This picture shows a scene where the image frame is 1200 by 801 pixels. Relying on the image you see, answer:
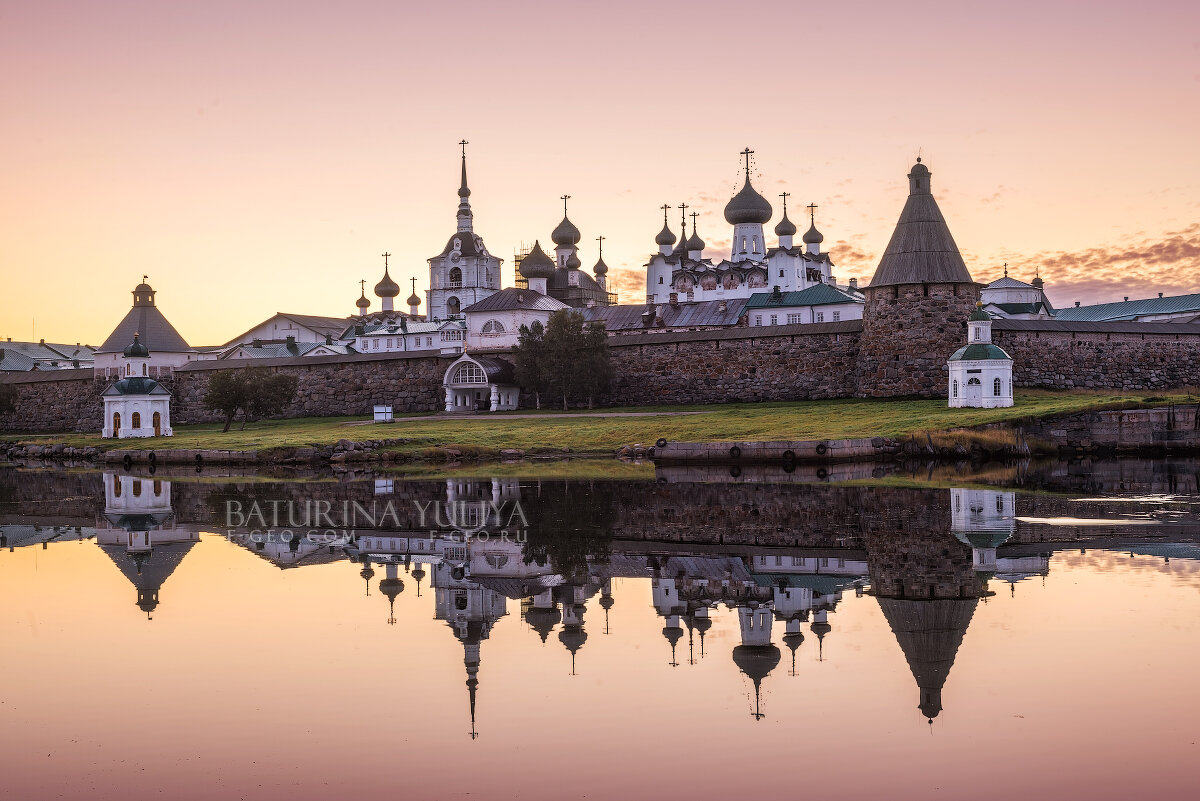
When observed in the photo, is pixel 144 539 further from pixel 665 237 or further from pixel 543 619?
pixel 665 237

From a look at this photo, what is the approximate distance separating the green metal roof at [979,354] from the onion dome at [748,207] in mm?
39379

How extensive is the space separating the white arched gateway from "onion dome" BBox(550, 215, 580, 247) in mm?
36157

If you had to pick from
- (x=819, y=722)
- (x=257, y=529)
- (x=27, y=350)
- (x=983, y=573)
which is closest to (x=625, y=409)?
(x=257, y=529)

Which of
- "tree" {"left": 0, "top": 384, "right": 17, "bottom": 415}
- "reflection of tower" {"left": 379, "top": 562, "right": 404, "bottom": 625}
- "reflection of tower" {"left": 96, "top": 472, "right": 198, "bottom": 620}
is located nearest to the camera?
"reflection of tower" {"left": 379, "top": 562, "right": 404, "bottom": 625}

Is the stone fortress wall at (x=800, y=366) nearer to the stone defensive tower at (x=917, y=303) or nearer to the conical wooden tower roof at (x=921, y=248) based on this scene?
the stone defensive tower at (x=917, y=303)

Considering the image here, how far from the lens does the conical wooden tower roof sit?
118 ft

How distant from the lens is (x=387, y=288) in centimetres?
8862

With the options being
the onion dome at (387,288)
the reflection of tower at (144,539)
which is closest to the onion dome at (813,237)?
the onion dome at (387,288)

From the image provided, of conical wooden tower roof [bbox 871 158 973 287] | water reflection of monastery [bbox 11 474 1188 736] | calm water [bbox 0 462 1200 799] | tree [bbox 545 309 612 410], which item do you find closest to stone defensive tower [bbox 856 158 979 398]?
conical wooden tower roof [bbox 871 158 973 287]

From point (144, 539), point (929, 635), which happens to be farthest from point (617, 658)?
point (144, 539)

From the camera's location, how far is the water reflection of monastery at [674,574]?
25.8 ft

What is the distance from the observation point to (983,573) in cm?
1008

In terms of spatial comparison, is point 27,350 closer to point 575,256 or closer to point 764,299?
point 575,256

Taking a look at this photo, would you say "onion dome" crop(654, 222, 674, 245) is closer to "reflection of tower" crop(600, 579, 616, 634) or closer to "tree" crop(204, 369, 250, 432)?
"tree" crop(204, 369, 250, 432)
